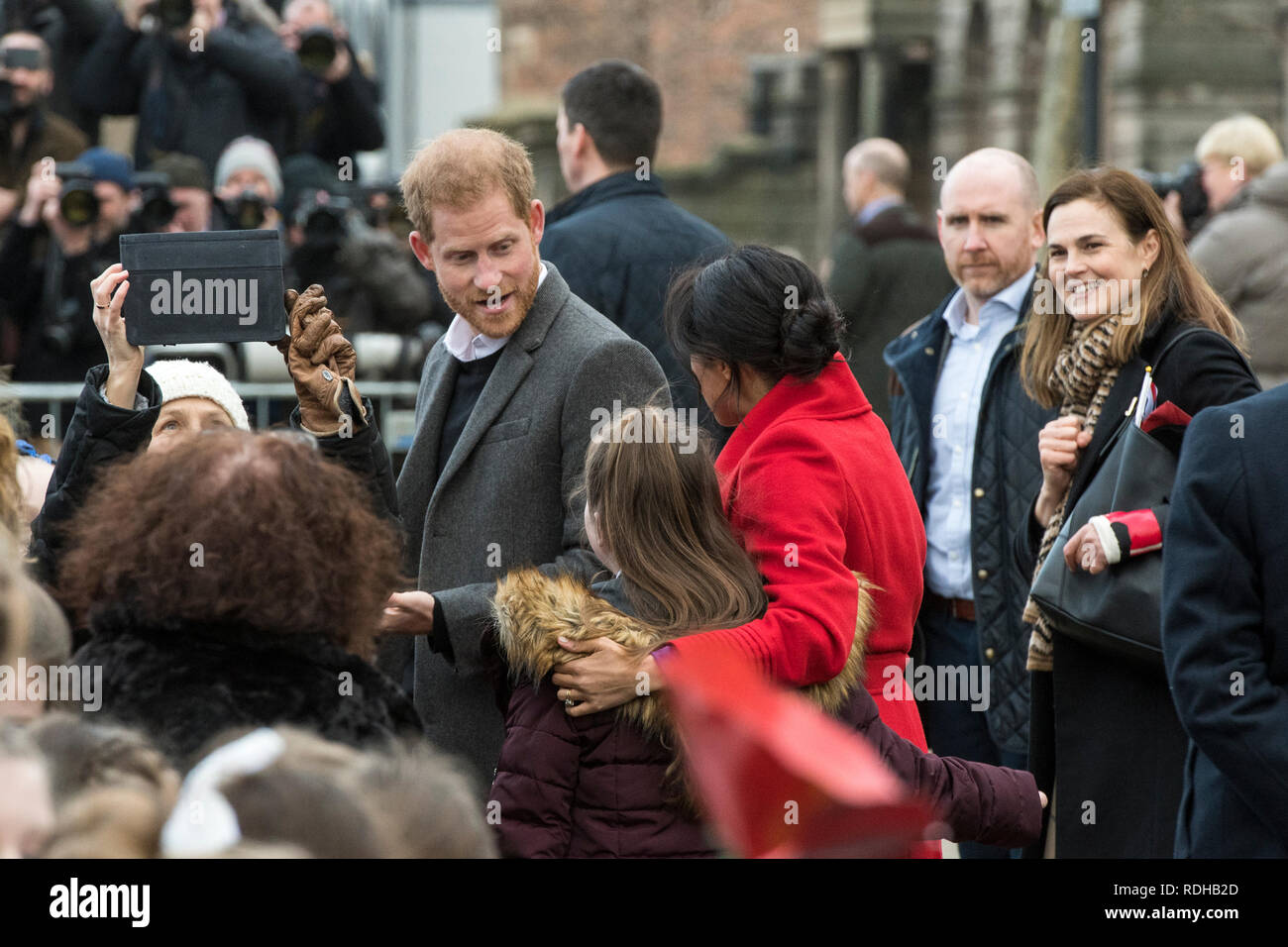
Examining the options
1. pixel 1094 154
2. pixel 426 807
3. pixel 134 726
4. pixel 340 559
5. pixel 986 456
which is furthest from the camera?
pixel 1094 154

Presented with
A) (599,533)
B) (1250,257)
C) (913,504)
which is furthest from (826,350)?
(1250,257)

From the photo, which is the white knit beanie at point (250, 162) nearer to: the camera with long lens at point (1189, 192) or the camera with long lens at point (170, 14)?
the camera with long lens at point (170, 14)

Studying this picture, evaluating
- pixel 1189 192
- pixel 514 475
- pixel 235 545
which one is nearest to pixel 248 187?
pixel 514 475

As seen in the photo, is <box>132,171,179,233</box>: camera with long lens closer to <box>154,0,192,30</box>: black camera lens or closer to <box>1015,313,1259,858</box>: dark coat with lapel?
<box>154,0,192,30</box>: black camera lens

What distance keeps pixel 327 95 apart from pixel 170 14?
901 mm

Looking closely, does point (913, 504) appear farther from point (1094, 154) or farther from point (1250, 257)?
point (1094, 154)

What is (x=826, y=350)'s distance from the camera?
338 centimetres

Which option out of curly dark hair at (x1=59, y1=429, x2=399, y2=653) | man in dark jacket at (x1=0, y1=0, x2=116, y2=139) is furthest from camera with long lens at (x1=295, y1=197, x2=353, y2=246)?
curly dark hair at (x1=59, y1=429, x2=399, y2=653)

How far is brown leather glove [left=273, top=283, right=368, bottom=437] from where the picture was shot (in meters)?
3.46

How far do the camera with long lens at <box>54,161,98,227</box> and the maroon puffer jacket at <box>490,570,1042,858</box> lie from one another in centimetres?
448

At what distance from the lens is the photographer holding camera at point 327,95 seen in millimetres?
8305

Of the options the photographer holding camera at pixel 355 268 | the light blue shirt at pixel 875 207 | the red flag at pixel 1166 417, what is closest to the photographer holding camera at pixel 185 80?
the photographer holding camera at pixel 355 268

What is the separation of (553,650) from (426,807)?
1182mm

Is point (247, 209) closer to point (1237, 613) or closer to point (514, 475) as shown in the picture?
point (514, 475)
